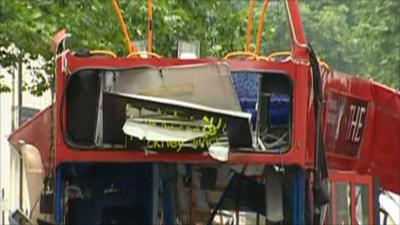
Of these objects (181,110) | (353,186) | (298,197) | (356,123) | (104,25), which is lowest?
(353,186)

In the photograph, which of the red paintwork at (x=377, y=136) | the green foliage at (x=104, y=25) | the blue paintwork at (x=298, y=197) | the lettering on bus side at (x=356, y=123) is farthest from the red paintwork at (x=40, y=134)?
the lettering on bus side at (x=356, y=123)

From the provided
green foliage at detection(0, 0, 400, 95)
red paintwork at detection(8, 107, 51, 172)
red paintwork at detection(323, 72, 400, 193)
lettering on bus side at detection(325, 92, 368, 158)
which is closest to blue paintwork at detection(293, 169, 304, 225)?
lettering on bus side at detection(325, 92, 368, 158)

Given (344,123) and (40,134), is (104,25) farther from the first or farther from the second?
(344,123)

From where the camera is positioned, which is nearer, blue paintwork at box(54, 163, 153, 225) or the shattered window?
the shattered window

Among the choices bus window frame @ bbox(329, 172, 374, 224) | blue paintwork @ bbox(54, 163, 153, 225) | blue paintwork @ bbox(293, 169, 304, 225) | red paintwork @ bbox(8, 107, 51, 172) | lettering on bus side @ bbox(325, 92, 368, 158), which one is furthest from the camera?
red paintwork @ bbox(8, 107, 51, 172)

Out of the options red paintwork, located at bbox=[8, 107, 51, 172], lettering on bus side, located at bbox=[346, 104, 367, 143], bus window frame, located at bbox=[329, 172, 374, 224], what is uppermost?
lettering on bus side, located at bbox=[346, 104, 367, 143]

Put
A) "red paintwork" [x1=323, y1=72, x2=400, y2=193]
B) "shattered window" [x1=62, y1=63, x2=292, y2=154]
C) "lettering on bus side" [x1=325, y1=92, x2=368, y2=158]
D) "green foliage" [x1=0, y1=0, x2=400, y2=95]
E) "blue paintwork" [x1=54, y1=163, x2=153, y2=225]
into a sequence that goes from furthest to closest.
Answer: "green foliage" [x1=0, y1=0, x2=400, y2=95]
"red paintwork" [x1=323, y1=72, x2=400, y2=193]
"lettering on bus side" [x1=325, y1=92, x2=368, y2=158]
"blue paintwork" [x1=54, y1=163, x2=153, y2=225]
"shattered window" [x1=62, y1=63, x2=292, y2=154]

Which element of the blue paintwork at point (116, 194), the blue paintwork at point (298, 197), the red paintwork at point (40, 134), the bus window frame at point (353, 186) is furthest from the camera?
the red paintwork at point (40, 134)

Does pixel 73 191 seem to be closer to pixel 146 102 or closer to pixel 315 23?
pixel 146 102

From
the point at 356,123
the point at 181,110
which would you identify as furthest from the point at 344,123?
the point at 181,110

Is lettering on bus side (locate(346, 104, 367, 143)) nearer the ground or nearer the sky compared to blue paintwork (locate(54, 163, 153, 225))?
nearer the sky

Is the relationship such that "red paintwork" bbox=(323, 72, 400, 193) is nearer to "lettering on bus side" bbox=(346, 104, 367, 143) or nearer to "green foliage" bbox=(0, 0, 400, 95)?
"lettering on bus side" bbox=(346, 104, 367, 143)

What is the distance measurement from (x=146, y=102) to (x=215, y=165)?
59cm

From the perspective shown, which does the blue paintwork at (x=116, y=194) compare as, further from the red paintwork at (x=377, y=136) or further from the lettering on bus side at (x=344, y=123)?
the red paintwork at (x=377, y=136)
